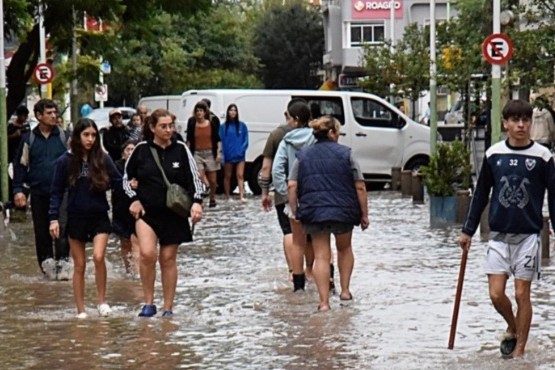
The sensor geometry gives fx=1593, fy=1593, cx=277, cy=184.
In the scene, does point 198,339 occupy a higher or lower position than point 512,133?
lower

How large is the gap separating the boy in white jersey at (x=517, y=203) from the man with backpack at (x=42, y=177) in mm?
6394

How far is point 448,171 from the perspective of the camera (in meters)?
22.4

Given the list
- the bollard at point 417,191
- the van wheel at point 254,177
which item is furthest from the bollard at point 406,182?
the van wheel at point 254,177

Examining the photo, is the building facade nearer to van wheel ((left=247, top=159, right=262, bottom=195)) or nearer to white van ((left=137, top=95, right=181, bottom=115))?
white van ((left=137, top=95, right=181, bottom=115))

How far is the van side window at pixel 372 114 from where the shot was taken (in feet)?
101

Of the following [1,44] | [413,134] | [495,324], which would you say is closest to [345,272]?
[495,324]

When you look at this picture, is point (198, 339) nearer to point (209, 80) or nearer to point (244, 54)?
point (209, 80)

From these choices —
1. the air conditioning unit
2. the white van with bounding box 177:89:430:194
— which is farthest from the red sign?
the white van with bounding box 177:89:430:194

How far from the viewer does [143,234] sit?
12656mm

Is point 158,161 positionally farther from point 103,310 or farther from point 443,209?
point 443,209

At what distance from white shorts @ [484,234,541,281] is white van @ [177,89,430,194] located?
1986 centimetres

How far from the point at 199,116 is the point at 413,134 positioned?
20.9 ft

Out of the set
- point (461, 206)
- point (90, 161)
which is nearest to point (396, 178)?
point (461, 206)

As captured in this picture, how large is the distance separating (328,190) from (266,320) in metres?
1.21
